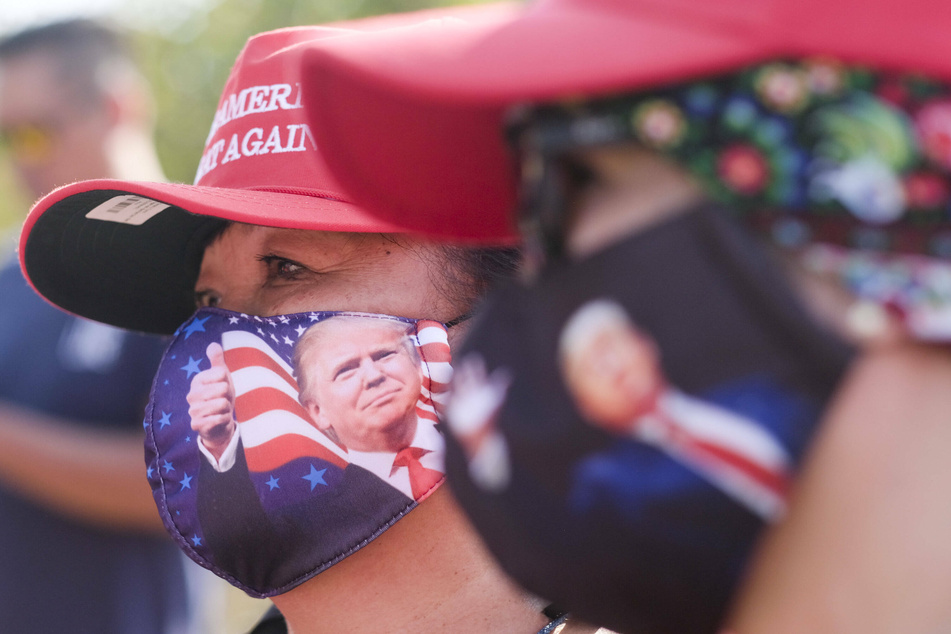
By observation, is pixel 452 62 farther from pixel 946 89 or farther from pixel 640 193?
pixel 946 89

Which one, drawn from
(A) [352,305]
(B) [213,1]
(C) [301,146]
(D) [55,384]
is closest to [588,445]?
(A) [352,305]

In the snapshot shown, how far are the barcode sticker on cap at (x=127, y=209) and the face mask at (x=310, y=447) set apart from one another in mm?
456

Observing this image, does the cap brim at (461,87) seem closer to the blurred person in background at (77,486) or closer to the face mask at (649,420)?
the face mask at (649,420)

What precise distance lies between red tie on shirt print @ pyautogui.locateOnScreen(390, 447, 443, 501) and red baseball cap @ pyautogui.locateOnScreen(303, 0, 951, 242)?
0.68 metres

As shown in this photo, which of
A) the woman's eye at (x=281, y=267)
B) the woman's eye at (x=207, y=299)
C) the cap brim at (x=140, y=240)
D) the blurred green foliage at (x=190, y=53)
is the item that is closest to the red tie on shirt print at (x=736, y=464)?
the cap brim at (x=140, y=240)

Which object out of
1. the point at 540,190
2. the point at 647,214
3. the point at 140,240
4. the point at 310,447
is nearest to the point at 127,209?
the point at 140,240

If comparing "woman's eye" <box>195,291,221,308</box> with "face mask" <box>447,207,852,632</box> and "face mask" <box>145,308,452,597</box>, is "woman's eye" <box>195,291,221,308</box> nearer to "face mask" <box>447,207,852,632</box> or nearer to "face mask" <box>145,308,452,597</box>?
"face mask" <box>145,308,452,597</box>

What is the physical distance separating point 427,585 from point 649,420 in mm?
972

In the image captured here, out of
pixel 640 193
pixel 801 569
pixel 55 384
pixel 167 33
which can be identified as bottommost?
pixel 55 384

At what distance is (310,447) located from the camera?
1.75 metres

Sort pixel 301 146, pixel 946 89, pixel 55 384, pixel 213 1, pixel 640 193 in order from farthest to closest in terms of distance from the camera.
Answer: pixel 213 1, pixel 55 384, pixel 301 146, pixel 640 193, pixel 946 89

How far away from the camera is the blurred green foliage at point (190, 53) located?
18.8 metres

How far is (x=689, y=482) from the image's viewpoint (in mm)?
936

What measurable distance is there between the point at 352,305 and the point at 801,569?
109 centimetres
